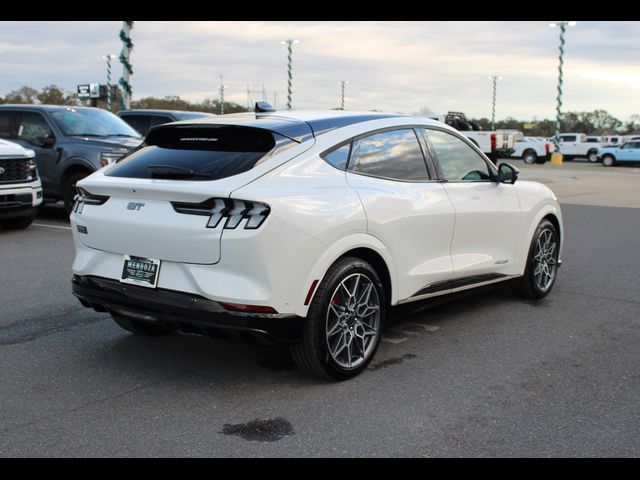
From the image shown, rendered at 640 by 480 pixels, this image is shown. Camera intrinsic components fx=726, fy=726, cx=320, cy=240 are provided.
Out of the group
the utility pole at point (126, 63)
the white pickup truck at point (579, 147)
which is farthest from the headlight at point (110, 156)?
the white pickup truck at point (579, 147)

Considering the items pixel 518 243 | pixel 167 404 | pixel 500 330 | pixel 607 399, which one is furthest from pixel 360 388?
pixel 518 243

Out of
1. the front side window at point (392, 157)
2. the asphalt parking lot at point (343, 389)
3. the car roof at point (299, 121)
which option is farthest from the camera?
the front side window at point (392, 157)

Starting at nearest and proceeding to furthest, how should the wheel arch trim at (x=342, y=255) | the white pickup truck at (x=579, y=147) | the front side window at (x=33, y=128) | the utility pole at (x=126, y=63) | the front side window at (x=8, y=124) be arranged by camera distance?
the wheel arch trim at (x=342, y=255)
the front side window at (x=33, y=128)
the front side window at (x=8, y=124)
the utility pole at (x=126, y=63)
the white pickup truck at (x=579, y=147)

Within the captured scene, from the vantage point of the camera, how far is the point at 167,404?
4.16 metres

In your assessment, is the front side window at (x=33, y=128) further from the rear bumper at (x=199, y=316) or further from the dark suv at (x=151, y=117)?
the rear bumper at (x=199, y=316)

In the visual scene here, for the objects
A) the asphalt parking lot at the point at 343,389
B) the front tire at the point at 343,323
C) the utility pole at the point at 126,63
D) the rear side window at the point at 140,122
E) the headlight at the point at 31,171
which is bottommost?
the asphalt parking lot at the point at 343,389

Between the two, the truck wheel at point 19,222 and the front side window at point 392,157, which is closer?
the front side window at point 392,157

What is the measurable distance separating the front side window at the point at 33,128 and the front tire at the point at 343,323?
9.54m

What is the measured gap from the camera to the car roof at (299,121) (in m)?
4.67

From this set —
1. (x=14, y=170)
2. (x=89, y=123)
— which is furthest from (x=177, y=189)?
(x=89, y=123)

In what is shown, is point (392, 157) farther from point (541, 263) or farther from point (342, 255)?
point (541, 263)

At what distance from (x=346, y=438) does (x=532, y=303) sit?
363 cm

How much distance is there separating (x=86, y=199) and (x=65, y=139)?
817cm

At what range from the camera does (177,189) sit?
424cm
